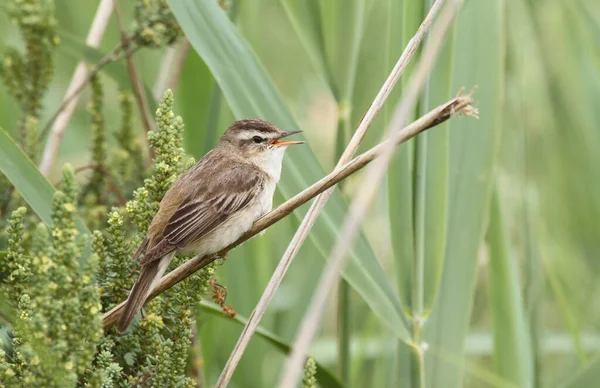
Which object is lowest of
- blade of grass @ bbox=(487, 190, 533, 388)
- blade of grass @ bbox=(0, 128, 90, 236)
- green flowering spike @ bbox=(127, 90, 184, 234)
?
blade of grass @ bbox=(487, 190, 533, 388)

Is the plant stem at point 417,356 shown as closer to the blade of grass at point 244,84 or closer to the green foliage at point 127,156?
the blade of grass at point 244,84

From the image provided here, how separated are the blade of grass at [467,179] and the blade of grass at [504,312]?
31 centimetres

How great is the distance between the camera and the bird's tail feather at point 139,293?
2275 millimetres

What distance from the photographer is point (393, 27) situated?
2.79 metres

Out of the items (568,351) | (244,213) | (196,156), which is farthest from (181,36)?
(568,351)

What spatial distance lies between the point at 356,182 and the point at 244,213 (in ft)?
3.67

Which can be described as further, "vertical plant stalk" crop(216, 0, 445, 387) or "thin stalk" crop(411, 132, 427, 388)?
"thin stalk" crop(411, 132, 427, 388)

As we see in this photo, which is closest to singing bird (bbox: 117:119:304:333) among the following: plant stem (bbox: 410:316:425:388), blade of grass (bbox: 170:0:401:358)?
blade of grass (bbox: 170:0:401:358)

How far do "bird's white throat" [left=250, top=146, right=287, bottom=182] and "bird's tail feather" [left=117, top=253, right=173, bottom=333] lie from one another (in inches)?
41.0

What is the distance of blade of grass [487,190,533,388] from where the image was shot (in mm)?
3182

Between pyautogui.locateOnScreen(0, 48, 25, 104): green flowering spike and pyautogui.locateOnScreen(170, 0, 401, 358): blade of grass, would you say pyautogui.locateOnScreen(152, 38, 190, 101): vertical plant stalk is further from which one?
pyautogui.locateOnScreen(170, 0, 401, 358): blade of grass

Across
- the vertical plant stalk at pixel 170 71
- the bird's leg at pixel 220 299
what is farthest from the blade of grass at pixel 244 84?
the vertical plant stalk at pixel 170 71

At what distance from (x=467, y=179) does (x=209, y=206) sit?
3.11 feet

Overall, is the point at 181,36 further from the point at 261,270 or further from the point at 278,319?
the point at 278,319
